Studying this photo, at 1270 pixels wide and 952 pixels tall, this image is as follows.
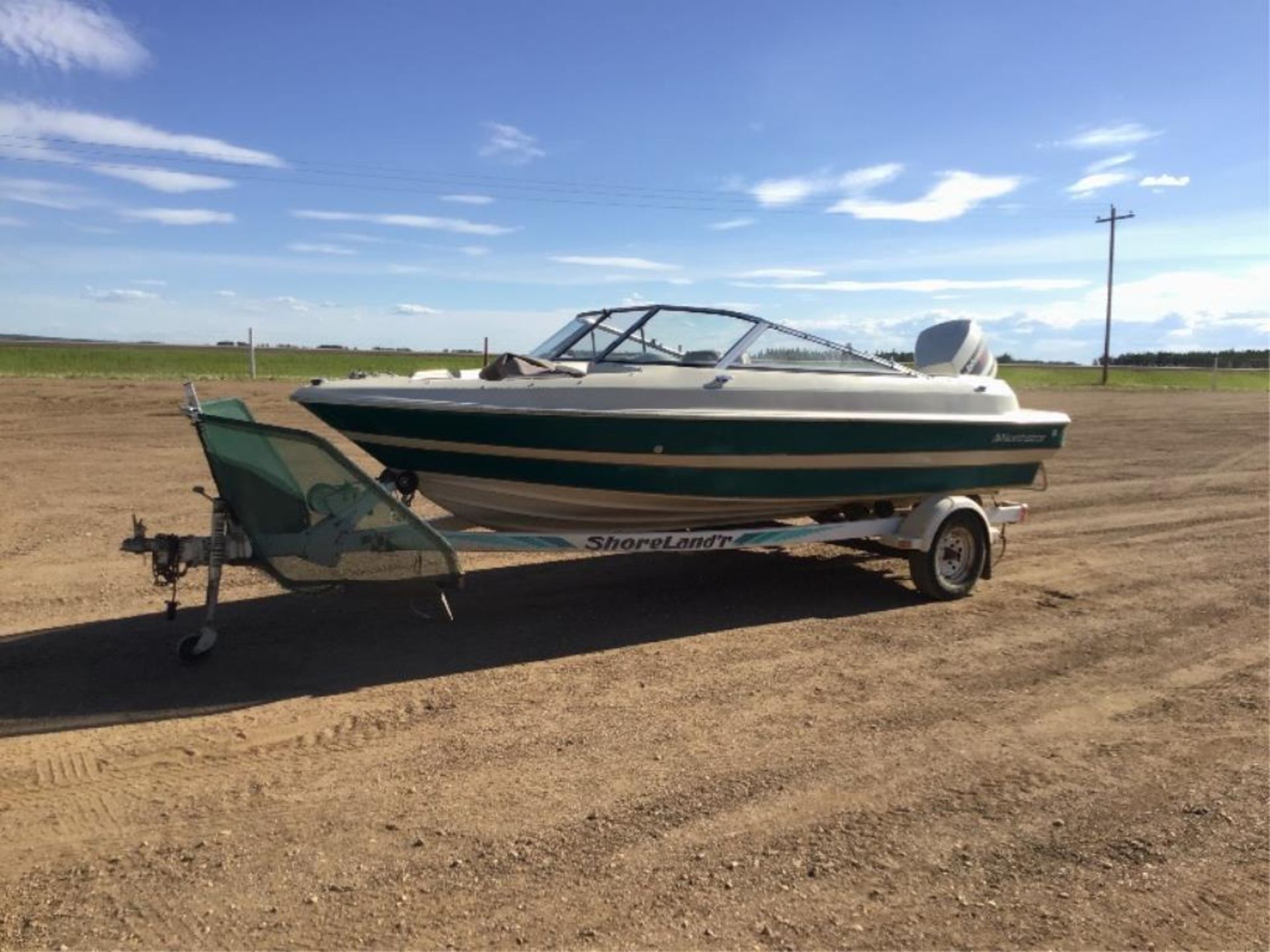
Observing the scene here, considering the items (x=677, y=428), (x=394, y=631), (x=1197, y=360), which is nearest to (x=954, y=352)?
(x=677, y=428)

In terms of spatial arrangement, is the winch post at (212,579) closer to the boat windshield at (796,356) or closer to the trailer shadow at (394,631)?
the trailer shadow at (394,631)

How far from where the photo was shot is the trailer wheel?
657cm

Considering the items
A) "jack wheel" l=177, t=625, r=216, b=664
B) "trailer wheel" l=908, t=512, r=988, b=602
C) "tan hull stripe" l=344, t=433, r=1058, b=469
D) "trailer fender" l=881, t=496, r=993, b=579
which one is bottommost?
"jack wheel" l=177, t=625, r=216, b=664

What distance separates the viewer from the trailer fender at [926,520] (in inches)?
256

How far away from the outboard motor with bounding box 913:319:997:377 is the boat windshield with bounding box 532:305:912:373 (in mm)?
1482

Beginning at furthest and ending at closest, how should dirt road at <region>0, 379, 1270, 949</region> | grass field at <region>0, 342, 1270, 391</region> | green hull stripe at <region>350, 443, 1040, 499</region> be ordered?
grass field at <region>0, 342, 1270, 391</region>, green hull stripe at <region>350, 443, 1040, 499</region>, dirt road at <region>0, 379, 1270, 949</region>

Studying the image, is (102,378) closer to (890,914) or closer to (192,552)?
(192,552)

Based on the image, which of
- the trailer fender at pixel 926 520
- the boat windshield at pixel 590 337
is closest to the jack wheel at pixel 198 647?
the boat windshield at pixel 590 337

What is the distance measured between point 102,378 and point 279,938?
74.2 feet

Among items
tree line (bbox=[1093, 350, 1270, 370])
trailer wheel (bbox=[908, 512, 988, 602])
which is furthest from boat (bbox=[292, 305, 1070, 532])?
tree line (bbox=[1093, 350, 1270, 370])

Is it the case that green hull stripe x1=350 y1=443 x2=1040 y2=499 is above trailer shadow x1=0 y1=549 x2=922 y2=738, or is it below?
above

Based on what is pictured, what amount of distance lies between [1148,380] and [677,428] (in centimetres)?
5022

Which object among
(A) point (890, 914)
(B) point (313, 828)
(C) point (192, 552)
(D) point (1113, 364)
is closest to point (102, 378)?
(C) point (192, 552)

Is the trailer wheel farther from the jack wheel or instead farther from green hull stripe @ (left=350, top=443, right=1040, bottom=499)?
the jack wheel
